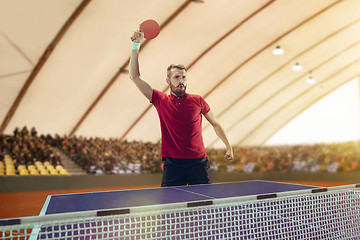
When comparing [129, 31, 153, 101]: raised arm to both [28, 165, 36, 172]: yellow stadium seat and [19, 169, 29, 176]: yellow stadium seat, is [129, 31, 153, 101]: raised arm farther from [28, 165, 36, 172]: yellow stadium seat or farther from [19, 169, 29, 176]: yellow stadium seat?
[28, 165, 36, 172]: yellow stadium seat

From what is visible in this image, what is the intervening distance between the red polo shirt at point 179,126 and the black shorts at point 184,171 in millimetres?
65

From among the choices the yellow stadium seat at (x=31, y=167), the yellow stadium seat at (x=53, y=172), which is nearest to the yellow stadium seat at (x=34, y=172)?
the yellow stadium seat at (x=31, y=167)

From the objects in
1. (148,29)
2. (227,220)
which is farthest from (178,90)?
(227,220)

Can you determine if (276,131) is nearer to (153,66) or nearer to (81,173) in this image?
(153,66)

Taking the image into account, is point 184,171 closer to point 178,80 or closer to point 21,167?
point 178,80

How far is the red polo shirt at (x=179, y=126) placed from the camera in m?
3.45

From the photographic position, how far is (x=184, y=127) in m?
3.46

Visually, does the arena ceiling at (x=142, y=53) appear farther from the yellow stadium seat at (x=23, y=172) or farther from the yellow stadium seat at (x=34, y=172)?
the yellow stadium seat at (x=23, y=172)

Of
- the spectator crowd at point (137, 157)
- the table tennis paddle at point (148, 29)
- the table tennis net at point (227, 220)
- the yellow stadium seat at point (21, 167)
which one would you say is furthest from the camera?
the spectator crowd at point (137, 157)

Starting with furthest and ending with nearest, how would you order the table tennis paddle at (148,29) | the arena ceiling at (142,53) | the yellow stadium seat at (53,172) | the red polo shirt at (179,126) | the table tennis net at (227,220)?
the arena ceiling at (142,53) → the yellow stadium seat at (53,172) → the red polo shirt at (179,126) → the table tennis paddle at (148,29) → the table tennis net at (227,220)

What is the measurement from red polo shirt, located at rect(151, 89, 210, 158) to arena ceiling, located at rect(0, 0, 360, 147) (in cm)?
962

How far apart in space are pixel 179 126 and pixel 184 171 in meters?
0.49

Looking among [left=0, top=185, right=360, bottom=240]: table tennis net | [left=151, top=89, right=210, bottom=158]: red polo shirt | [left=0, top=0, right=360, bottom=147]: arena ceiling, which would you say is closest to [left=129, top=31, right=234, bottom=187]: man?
[left=151, top=89, right=210, bottom=158]: red polo shirt

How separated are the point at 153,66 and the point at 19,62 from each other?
5868 millimetres
